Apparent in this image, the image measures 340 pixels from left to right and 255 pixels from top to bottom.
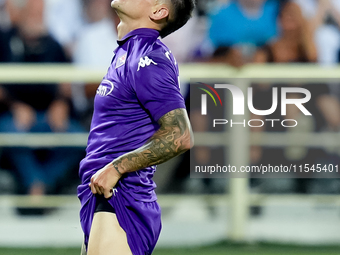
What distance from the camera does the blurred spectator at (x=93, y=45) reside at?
5.84 m

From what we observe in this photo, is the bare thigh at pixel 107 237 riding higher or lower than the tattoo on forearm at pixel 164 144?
lower

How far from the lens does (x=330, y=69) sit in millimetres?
5594

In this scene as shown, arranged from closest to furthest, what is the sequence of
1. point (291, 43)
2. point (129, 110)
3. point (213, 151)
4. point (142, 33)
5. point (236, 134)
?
point (129, 110), point (142, 33), point (236, 134), point (213, 151), point (291, 43)

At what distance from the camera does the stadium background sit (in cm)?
549

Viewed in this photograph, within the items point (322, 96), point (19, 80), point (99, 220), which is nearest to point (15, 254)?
point (19, 80)

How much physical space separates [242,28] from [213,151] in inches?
50.1

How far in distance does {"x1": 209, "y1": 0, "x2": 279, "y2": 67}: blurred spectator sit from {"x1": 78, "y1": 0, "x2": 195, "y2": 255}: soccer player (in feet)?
10.3

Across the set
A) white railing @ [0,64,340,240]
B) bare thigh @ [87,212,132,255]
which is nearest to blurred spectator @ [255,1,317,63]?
white railing @ [0,64,340,240]

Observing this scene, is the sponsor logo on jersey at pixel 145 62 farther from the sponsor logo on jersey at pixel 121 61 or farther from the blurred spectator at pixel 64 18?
the blurred spectator at pixel 64 18

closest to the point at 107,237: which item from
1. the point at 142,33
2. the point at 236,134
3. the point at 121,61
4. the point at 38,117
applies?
the point at 121,61

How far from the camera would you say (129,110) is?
2.54m

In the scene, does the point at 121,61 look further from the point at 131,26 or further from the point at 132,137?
the point at 132,137

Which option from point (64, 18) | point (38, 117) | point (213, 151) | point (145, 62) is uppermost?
point (64, 18)

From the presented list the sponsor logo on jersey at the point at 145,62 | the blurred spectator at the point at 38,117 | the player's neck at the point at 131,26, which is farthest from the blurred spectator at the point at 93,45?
the sponsor logo on jersey at the point at 145,62
